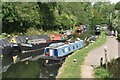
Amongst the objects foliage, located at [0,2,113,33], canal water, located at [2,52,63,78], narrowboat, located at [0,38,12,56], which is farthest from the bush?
canal water, located at [2,52,63,78]

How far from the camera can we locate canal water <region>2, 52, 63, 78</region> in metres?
18.7

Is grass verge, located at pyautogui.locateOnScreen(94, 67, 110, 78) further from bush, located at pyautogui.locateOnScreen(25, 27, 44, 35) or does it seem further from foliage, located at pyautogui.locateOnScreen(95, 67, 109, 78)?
bush, located at pyautogui.locateOnScreen(25, 27, 44, 35)

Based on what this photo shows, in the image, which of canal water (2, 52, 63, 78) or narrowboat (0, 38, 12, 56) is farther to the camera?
narrowboat (0, 38, 12, 56)

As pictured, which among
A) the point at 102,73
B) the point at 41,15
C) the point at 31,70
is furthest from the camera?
the point at 41,15

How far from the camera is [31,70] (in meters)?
20.5

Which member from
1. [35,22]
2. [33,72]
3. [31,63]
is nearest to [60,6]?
[35,22]

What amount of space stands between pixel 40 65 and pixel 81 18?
155ft

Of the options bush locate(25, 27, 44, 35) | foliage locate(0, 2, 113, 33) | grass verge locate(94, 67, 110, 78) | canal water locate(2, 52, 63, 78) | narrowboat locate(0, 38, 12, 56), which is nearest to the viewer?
grass verge locate(94, 67, 110, 78)

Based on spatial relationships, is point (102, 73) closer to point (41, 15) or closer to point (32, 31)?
point (32, 31)

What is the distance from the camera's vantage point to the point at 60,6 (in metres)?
53.8

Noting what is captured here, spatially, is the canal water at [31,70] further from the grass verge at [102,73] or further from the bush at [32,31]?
the bush at [32,31]

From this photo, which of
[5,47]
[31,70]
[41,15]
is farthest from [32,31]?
[31,70]

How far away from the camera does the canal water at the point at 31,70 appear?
18.7 m

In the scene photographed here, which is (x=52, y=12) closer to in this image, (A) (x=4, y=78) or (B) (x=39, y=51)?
(B) (x=39, y=51)
